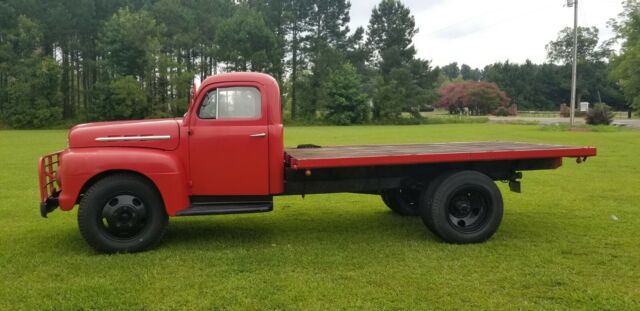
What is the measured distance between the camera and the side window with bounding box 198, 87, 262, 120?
5.93m

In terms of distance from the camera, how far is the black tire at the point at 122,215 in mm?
5602

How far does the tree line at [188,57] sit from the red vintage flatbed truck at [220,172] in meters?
44.1

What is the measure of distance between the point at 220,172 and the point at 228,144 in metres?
0.34

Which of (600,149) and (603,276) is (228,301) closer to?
(603,276)

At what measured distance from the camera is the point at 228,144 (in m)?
5.86

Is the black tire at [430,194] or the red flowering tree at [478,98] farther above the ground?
the red flowering tree at [478,98]

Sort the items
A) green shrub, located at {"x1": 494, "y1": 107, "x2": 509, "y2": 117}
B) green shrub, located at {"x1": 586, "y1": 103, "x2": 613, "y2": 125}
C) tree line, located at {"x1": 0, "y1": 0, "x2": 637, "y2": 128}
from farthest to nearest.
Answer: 1. green shrub, located at {"x1": 494, "y1": 107, "x2": 509, "y2": 117}
2. tree line, located at {"x1": 0, "y1": 0, "x2": 637, "y2": 128}
3. green shrub, located at {"x1": 586, "y1": 103, "x2": 613, "y2": 125}

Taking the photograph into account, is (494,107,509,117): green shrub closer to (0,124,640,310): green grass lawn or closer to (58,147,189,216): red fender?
(0,124,640,310): green grass lawn

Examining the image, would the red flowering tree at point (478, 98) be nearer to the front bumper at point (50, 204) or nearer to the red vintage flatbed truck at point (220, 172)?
the red vintage flatbed truck at point (220, 172)

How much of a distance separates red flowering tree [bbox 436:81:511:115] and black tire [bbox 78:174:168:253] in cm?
7570

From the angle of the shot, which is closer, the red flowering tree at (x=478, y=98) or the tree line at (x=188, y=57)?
the tree line at (x=188, y=57)

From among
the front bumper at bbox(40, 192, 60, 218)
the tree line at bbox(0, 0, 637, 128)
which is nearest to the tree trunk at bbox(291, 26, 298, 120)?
the tree line at bbox(0, 0, 637, 128)

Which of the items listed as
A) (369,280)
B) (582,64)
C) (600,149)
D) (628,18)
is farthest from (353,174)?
(582,64)

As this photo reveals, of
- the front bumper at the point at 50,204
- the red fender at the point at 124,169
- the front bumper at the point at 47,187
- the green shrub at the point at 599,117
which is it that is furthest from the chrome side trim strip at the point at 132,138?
the green shrub at the point at 599,117
